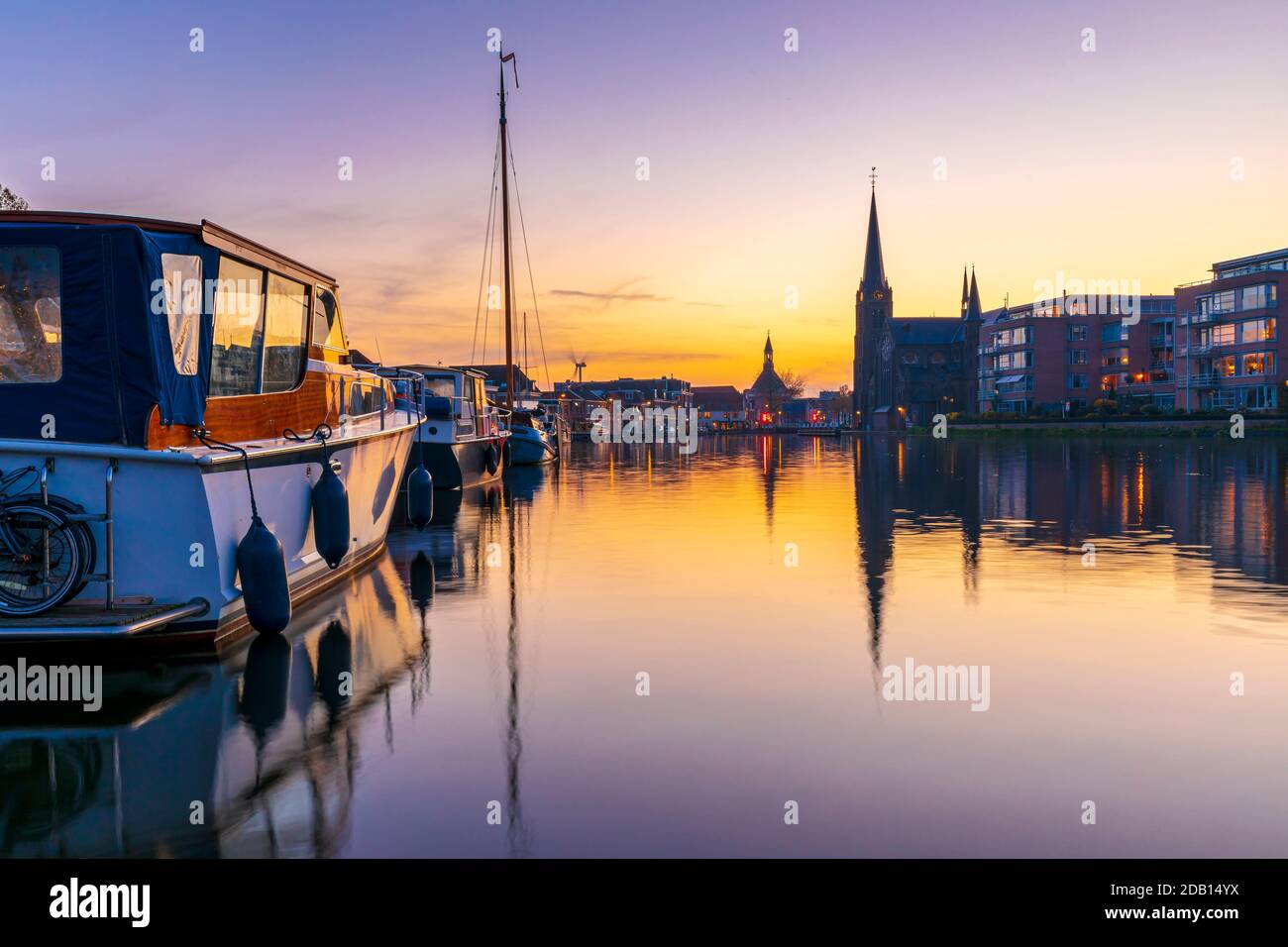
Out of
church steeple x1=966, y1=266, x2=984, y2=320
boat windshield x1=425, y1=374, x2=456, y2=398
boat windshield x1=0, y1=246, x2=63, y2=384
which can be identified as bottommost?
boat windshield x1=0, y1=246, x2=63, y2=384

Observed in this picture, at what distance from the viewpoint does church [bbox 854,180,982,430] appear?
129875 millimetres

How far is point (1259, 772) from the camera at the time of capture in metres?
5.84

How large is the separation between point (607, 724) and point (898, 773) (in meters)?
2.09

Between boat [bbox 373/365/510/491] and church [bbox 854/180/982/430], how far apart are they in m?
99.6

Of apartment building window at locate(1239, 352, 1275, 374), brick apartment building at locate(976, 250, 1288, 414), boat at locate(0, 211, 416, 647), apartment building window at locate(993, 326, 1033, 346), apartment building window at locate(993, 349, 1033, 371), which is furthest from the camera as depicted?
apartment building window at locate(993, 349, 1033, 371)

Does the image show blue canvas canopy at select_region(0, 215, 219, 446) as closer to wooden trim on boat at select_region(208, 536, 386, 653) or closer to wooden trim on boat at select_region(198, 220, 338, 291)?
wooden trim on boat at select_region(198, 220, 338, 291)

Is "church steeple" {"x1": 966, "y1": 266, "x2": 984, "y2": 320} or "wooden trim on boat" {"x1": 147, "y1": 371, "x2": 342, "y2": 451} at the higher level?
"church steeple" {"x1": 966, "y1": 266, "x2": 984, "y2": 320}

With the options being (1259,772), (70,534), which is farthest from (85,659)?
(1259,772)

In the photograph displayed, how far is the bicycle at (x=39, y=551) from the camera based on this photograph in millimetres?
8531

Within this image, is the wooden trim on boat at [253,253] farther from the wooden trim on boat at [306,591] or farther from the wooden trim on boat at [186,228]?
the wooden trim on boat at [306,591]

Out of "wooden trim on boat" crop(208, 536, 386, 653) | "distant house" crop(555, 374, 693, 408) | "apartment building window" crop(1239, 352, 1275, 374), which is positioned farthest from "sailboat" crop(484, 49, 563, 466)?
"distant house" crop(555, 374, 693, 408)

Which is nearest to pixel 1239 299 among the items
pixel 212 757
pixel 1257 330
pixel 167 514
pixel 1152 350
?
pixel 1257 330
